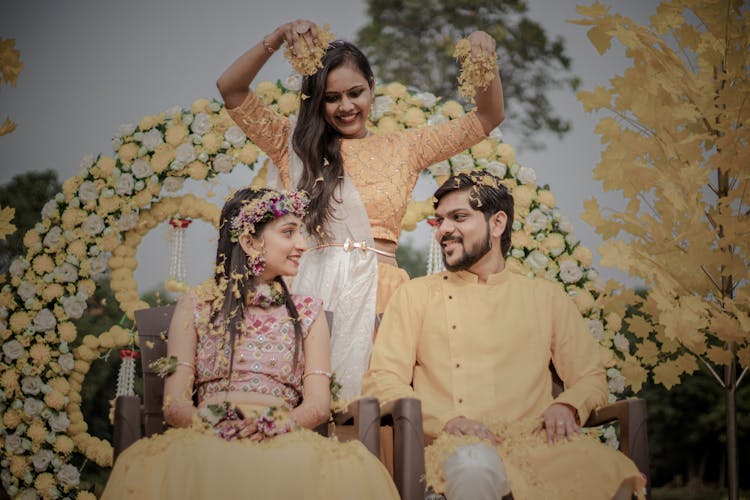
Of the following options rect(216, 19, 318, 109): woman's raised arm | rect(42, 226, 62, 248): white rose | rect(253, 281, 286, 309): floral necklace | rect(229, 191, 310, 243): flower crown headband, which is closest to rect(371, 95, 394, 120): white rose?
rect(216, 19, 318, 109): woman's raised arm

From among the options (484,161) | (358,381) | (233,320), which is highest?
(484,161)

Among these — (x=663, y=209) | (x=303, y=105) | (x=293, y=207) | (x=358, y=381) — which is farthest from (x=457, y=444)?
(x=303, y=105)

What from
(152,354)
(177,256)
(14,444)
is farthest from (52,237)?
(152,354)

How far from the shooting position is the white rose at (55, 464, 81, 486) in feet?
16.6

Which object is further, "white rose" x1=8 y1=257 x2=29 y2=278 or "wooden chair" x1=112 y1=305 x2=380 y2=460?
"white rose" x1=8 y1=257 x2=29 y2=278

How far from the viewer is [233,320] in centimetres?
335

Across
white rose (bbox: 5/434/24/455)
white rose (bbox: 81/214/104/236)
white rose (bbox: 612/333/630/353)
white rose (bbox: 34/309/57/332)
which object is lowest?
white rose (bbox: 5/434/24/455)

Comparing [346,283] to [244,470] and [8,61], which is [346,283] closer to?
[244,470]

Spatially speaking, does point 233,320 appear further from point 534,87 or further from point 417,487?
point 534,87

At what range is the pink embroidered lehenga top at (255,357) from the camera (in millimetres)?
3268

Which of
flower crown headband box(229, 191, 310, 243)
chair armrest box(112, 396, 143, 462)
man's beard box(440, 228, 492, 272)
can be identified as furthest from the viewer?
man's beard box(440, 228, 492, 272)

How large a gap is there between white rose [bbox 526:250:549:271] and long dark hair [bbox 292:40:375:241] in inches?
56.1

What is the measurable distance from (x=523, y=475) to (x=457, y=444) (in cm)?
28

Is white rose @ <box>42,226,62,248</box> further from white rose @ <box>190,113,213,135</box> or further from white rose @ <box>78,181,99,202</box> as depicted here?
white rose @ <box>190,113,213,135</box>
